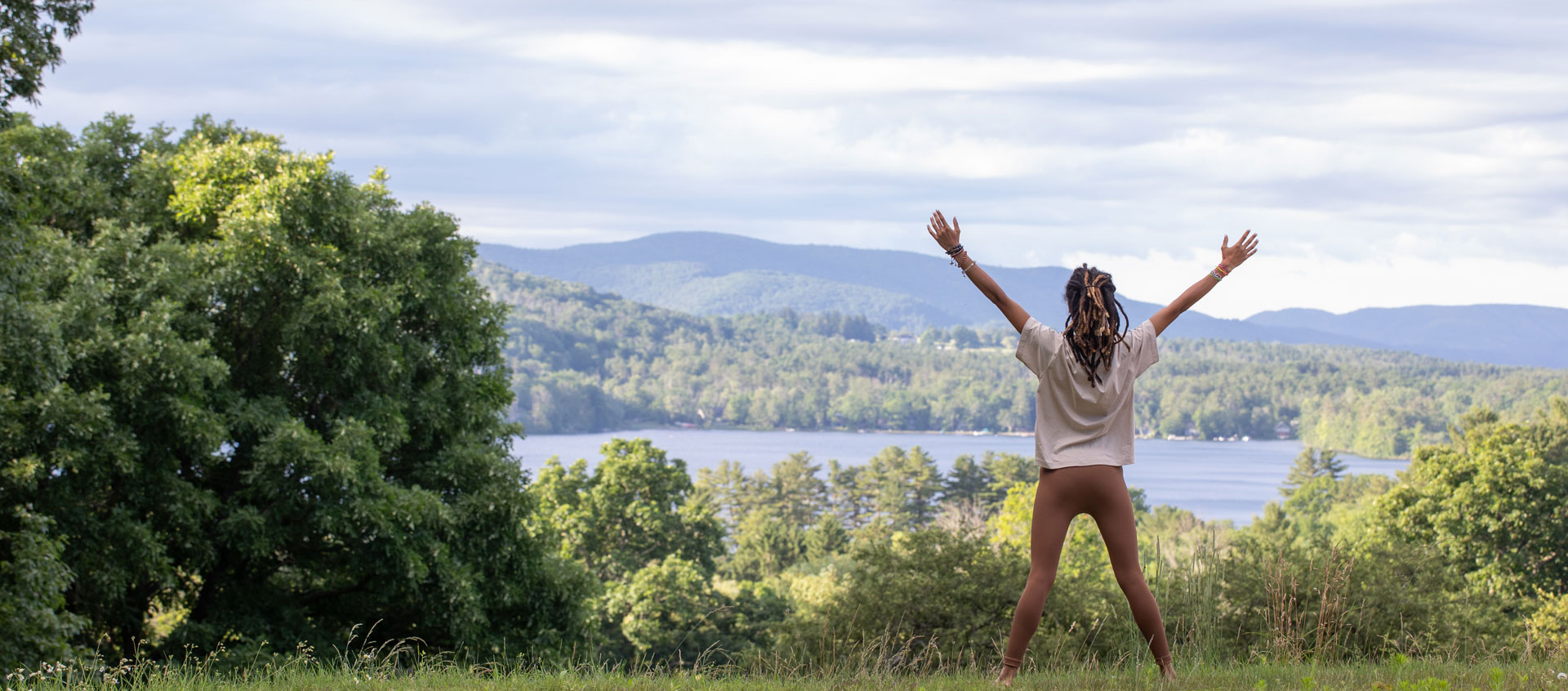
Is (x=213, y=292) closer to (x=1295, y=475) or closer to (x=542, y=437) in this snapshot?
(x=1295, y=475)

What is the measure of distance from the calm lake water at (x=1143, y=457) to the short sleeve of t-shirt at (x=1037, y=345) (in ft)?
327

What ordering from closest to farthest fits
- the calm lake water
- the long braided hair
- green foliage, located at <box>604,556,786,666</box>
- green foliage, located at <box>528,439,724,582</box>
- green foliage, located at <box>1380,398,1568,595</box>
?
the long braided hair < green foliage, located at <box>1380,398,1568,595</box> < green foliage, located at <box>604,556,786,666</box> < green foliage, located at <box>528,439,724,582</box> < the calm lake water

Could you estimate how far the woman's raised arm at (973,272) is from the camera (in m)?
4.53

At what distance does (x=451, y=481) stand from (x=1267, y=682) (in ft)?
40.8

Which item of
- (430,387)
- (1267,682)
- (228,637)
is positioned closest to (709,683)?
(1267,682)

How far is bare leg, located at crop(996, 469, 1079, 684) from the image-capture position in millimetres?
4406

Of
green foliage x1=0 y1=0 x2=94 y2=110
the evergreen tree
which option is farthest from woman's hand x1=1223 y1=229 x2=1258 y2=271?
the evergreen tree

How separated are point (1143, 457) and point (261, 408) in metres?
173

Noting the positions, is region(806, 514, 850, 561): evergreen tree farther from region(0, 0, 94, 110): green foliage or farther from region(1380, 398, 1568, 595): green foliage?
region(0, 0, 94, 110): green foliage

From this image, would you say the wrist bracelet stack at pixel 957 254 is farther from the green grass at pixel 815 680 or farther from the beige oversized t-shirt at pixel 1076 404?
the green grass at pixel 815 680

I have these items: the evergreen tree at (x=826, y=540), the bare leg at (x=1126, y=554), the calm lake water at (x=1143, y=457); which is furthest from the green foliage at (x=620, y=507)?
the calm lake water at (x=1143, y=457)

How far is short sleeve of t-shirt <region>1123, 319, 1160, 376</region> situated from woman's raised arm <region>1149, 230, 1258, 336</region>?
0.11 feet

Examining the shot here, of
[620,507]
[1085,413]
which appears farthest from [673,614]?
[1085,413]

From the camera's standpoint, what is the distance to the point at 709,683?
4887mm
